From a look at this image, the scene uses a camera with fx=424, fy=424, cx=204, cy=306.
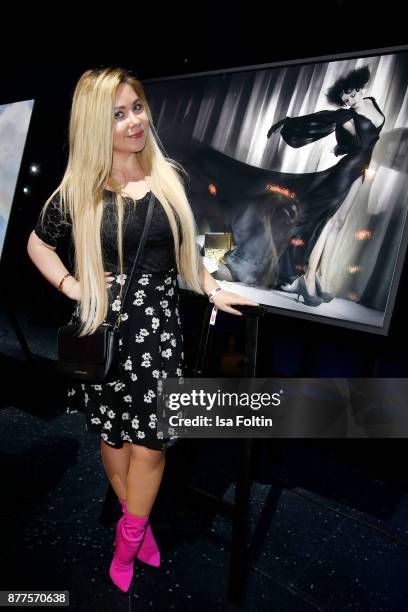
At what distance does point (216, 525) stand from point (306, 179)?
1.58 m

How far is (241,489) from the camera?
146cm

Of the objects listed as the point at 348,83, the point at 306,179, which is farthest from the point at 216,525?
the point at 348,83

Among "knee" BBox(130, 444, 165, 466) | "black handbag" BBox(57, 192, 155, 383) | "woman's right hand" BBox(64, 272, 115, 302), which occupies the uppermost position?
"woman's right hand" BBox(64, 272, 115, 302)

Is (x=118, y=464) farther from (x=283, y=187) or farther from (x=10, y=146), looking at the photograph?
(x=10, y=146)

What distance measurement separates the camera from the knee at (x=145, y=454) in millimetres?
1493

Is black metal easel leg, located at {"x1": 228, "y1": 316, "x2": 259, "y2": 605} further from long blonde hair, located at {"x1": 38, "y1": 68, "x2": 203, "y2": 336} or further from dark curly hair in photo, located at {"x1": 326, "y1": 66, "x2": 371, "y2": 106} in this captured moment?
dark curly hair in photo, located at {"x1": 326, "y1": 66, "x2": 371, "y2": 106}

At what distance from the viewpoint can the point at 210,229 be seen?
2057 millimetres

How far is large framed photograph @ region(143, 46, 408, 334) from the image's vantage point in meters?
1.62

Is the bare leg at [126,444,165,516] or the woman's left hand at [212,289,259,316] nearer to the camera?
the woman's left hand at [212,289,259,316]

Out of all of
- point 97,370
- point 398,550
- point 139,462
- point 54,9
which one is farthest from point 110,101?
point 54,9
